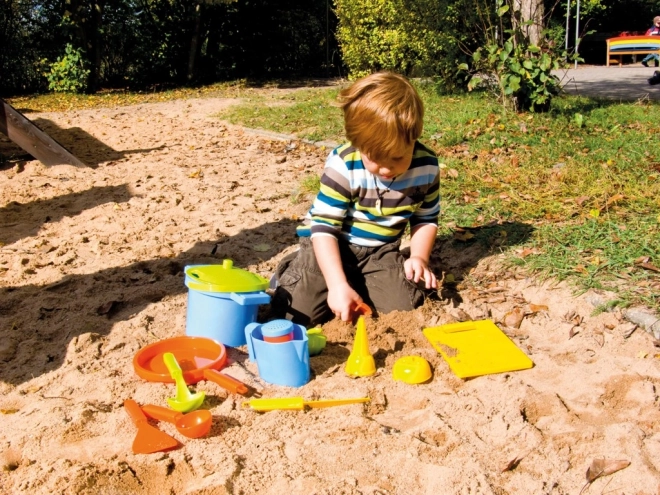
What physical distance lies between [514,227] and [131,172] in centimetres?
327

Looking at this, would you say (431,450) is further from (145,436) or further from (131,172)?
(131,172)

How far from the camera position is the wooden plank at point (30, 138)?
17.8 ft

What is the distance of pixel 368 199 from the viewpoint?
2736mm

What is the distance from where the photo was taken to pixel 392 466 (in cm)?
180

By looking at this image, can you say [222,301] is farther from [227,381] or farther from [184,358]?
[227,381]

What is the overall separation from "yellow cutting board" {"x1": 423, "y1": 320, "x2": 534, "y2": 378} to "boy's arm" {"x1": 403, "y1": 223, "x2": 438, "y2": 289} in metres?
0.21

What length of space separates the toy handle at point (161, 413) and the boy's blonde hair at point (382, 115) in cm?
117

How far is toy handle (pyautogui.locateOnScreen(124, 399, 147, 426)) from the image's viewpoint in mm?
1941

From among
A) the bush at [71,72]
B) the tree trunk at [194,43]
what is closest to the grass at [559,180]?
the bush at [71,72]

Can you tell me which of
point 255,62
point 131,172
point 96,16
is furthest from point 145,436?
point 255,62

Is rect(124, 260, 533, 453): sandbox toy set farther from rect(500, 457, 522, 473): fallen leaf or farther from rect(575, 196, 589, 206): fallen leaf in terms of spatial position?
rect(575, 196, 589, 206): fallen leaf

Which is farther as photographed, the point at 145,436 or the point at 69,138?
the point at 69,138

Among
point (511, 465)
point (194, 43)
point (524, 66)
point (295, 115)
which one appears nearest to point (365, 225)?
point (511, 465)

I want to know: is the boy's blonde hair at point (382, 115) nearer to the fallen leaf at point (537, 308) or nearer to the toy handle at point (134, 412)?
the fallen leaf at point (537, 308)
